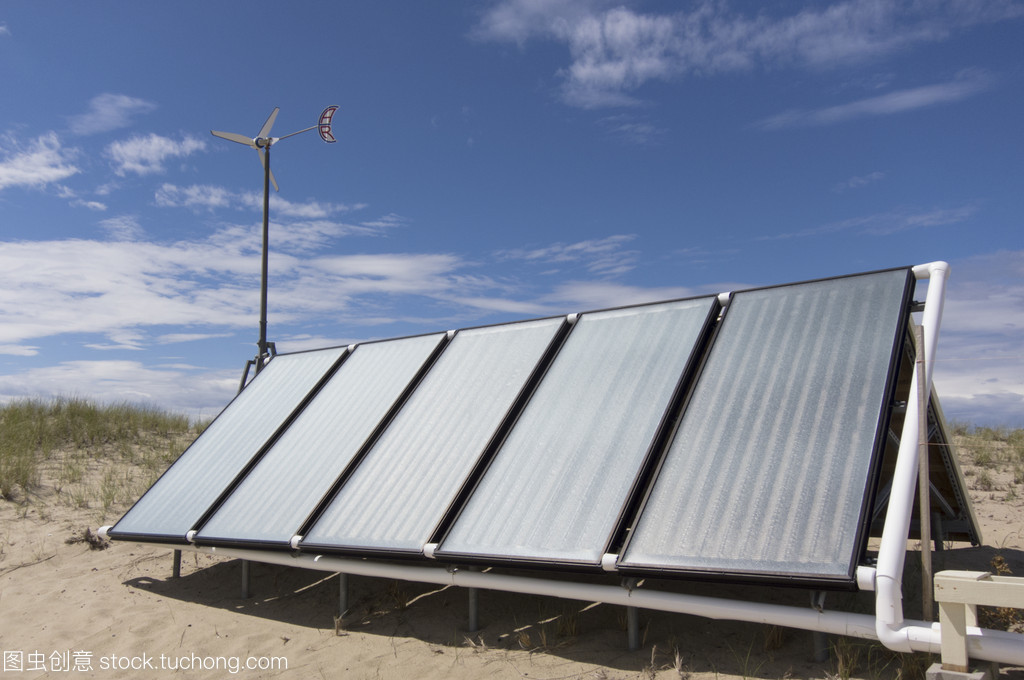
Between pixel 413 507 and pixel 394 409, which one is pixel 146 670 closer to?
pixel 413 507

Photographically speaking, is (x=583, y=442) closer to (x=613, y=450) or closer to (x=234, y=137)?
(x=613, y=450)

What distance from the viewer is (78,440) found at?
1077 centimetres

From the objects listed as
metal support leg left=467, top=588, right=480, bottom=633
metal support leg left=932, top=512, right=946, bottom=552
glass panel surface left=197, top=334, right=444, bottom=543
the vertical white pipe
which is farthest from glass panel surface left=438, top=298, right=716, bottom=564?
metal support leg left=932, top=512, right=946, bottom=552

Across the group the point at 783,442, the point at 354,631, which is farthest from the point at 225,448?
the point at 783,442

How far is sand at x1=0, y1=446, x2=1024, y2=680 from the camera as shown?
3.26 m

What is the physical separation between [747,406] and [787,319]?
2.07 feet

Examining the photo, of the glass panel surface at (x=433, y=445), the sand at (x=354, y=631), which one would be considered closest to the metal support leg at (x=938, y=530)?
the sand at (x=354, y=631)

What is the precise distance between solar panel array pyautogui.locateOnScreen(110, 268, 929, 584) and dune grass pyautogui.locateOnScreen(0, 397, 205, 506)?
13.4 ft

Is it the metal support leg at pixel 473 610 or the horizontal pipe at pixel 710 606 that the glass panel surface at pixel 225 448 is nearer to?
the horizontal pipe at pixel 710 606

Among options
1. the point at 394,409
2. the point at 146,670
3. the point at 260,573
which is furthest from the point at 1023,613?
the point at 260,573

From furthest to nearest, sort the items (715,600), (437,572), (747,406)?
(437,572) → (747,406) → (715,600)

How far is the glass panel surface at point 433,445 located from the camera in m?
4.00

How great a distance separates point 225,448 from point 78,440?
6137mm

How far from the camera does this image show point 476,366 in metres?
4.97
